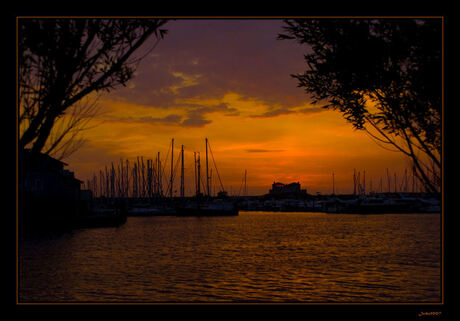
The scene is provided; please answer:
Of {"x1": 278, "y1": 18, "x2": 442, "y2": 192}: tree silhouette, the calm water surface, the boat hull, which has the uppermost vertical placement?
{"x1": 278, "y1": 18, "x2": 442, "y2": 192}: tree silhouette

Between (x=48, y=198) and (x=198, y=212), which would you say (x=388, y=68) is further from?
(x=198, y=212)

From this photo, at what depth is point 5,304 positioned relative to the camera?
6.70 m

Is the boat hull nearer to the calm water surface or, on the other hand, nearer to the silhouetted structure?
the silhouetted structure

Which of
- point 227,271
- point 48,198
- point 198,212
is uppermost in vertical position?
point 48,198

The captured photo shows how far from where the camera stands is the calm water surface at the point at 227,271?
72.1ft

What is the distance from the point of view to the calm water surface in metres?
22.0

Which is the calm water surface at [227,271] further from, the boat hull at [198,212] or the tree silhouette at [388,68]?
the boat hull at [198,212]

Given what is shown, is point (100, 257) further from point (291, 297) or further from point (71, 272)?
point (291, 297)

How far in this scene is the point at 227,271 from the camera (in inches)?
1159

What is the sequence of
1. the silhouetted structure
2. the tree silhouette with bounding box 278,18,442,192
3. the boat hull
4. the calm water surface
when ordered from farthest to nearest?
the boat hull, the silhouetted structure, the calm water surface, the tree silhouette with bounding box 278,18,442,192

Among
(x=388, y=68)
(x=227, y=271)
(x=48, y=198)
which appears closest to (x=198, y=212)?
(x=48, y=198)

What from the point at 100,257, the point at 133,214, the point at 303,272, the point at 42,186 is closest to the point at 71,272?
the point at 100,257

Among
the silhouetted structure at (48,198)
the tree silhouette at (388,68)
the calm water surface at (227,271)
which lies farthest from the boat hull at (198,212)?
the tree silhouette at (388,68)

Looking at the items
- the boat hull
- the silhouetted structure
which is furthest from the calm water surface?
the boat hull
